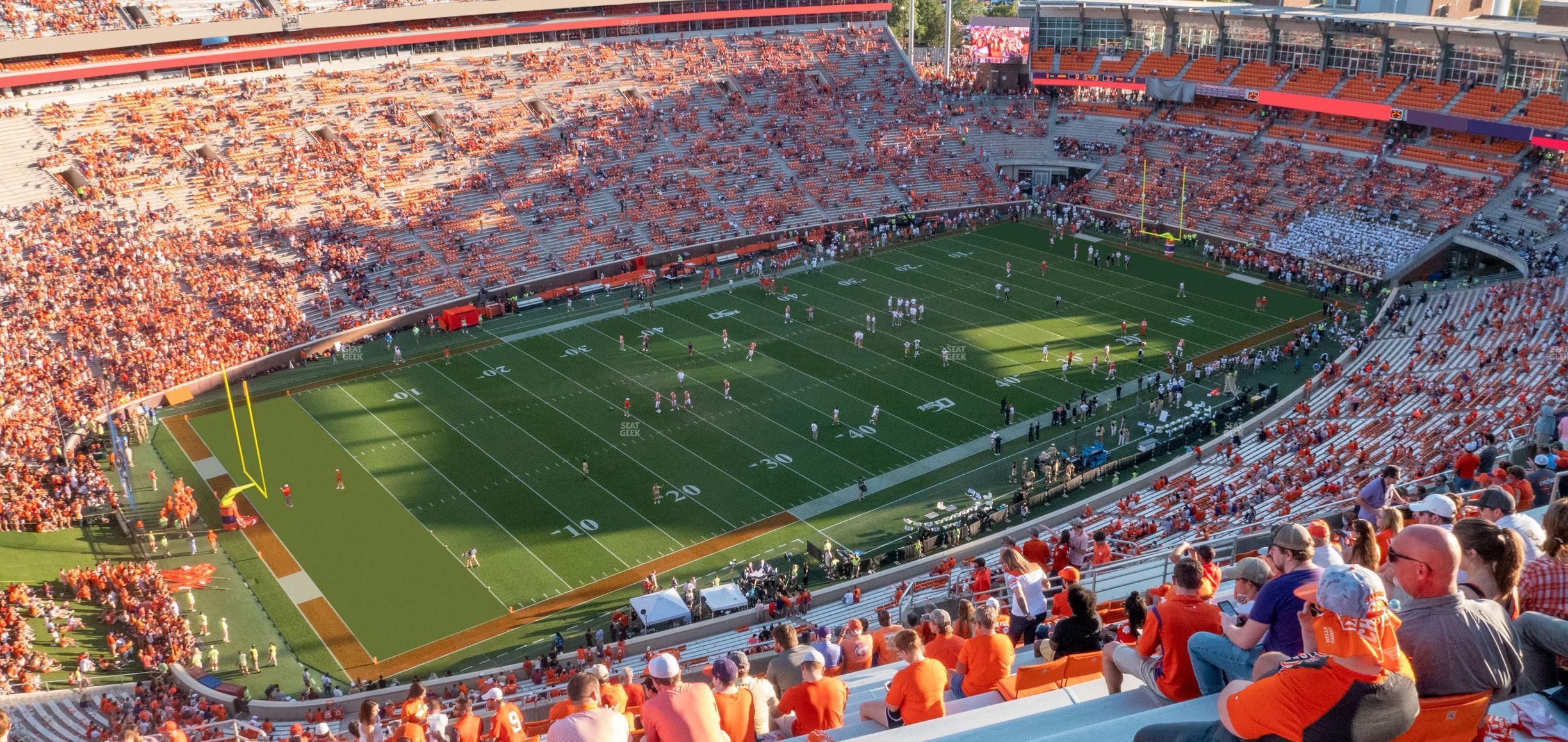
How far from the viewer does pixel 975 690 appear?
8883 mm

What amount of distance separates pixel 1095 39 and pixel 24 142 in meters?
51.4

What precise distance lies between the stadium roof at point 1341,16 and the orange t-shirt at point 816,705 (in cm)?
5153

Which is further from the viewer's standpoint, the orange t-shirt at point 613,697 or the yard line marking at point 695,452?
the yard line marking at point 695,452

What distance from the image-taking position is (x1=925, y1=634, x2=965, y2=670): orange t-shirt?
9.87m

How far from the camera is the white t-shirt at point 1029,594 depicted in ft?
36.4

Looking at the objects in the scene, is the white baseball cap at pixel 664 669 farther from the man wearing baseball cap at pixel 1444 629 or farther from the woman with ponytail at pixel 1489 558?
the woman with ponytail at pixel 1489 558

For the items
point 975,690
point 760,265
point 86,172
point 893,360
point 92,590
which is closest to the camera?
point 975,690

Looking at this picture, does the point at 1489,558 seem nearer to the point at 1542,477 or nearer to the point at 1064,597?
the point at 1064,597

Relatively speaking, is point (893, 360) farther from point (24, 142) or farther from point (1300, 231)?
point (24, 142)

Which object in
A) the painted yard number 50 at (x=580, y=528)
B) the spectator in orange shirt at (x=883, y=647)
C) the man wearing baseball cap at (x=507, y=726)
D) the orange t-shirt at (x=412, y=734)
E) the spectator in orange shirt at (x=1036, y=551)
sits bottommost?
the painted yard number 50 at (x=580, y=528)

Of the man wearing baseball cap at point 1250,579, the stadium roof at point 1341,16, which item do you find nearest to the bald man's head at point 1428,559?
the man wearing baseball cap at point 1250,579

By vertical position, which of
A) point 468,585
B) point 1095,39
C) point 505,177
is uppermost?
point 1095,39

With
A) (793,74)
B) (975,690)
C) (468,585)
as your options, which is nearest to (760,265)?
(793,74)

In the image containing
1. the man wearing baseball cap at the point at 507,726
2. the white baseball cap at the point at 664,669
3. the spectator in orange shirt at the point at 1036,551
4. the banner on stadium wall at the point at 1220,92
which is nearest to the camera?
the white baseball cap at the point at 664,669
